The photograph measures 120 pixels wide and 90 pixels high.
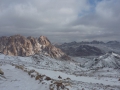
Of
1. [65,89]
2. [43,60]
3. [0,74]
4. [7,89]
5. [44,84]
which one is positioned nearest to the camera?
[65,89]

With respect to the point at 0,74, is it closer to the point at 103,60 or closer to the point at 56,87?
the point at 56,87

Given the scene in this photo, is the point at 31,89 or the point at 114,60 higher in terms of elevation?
the point at 31,89

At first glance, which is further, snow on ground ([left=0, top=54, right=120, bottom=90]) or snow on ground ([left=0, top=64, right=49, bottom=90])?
snow on ground ([left=0, top=54, right=120, bottom=90])

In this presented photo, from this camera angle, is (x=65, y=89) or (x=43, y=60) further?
(x=43, y=60)

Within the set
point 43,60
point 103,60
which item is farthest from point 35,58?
point 103,60

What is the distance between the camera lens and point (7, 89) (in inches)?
723

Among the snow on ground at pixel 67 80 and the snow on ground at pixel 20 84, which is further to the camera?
the snow on ground at pixel 67 80

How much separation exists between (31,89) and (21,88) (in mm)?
1480

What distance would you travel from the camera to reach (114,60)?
122688 millimetres

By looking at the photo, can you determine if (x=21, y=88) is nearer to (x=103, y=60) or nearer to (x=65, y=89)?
(x=65, y=89)

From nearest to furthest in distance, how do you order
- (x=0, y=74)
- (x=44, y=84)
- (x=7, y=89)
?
(x=7, y=89)
(x=44, y=84)
(x=0, y=74)

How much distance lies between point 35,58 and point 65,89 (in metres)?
108

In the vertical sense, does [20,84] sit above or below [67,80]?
above

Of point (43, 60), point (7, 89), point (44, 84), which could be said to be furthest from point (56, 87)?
point (43, 60)
